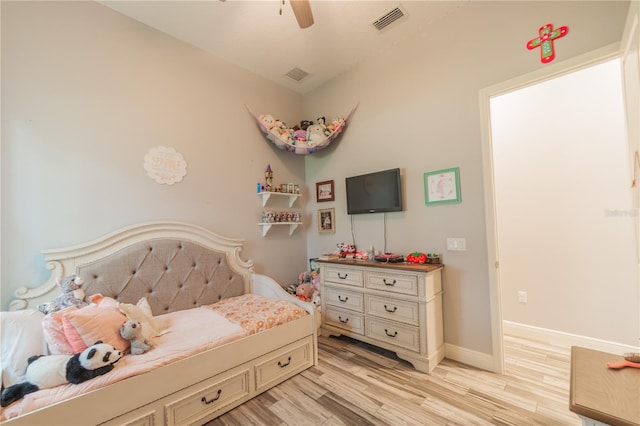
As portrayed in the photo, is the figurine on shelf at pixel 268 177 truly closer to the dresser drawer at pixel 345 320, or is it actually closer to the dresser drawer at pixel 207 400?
→ the dresser drawer at pixel 345 320

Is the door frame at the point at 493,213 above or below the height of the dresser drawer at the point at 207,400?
above

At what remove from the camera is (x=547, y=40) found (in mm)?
1851

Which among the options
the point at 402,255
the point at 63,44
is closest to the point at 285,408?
the point at 402,255

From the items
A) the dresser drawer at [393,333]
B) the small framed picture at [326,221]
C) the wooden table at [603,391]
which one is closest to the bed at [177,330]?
the dresser drawer at [393,333]

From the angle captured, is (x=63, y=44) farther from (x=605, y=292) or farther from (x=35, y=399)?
(x=605, y=292)

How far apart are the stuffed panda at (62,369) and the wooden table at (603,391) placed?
1920mm

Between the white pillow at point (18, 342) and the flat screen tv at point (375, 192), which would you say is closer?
the white pillow at point (18, 342)

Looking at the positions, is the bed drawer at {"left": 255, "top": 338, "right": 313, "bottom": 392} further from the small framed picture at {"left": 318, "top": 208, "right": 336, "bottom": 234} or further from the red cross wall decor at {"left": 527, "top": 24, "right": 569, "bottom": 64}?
the red cross wall decor at {"left": 527, "top": 24, "right": 569, "bottom": 64}

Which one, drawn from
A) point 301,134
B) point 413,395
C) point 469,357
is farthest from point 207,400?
point 301,134

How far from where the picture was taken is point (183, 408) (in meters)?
1.50

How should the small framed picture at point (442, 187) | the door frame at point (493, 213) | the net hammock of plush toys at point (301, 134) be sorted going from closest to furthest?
the door frame at point (493, 213) → the small framed picture at point (442, 187) → the net hammock of plush toys at point (301, 134)

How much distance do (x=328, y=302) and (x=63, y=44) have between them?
10.3 ft

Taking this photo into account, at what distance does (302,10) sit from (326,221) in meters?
2.17

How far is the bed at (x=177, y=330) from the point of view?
127 centimetres
